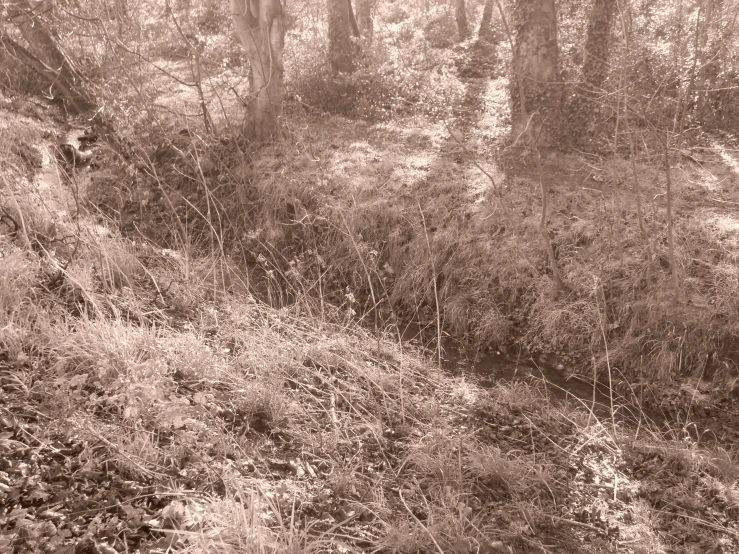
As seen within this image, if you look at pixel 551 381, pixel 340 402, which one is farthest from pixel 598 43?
pixel 340 402

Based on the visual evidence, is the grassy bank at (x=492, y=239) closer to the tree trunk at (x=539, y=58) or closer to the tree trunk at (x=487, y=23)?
the tree trunk at (x=539, y=58)

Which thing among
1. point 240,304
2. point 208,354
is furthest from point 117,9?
point 208,354

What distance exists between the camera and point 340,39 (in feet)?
36.0

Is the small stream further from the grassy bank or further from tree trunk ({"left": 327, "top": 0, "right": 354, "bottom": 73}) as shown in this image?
tree trunk ({"left": 327, "top": 0, "right": 354, "bottom": 73})

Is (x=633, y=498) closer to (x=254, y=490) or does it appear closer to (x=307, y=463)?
(x=307, y=463)

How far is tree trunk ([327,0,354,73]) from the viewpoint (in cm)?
1093

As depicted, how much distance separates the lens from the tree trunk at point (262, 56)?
8.39m

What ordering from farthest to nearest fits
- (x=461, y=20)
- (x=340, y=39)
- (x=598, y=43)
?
1. (x=461, y=20)
2. (x=340, y=39)
3. (x=598, y=43)

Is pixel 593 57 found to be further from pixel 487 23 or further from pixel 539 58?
pixel 487 23

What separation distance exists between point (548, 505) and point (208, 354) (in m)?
2.65

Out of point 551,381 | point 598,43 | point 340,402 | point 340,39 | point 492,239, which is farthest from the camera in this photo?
point 340,39

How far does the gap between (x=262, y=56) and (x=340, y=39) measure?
279 centimetres

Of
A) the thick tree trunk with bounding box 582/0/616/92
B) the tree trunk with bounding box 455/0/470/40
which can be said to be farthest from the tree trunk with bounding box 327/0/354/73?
the thick tree trunk with bounding box 582/0/616/92

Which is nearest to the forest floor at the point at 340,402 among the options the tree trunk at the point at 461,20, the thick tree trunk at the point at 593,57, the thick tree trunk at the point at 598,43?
the thick tree trunk at the point at 593,57
